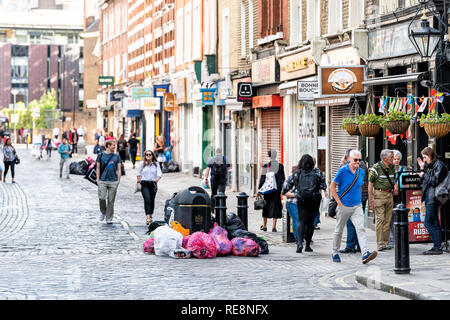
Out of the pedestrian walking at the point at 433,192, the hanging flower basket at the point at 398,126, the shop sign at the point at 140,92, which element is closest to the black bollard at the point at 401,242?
the pedestrian walking at the point at 433,192

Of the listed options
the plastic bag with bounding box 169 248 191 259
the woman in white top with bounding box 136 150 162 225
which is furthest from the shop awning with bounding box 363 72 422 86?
the plastic bag with bounding box 169 248 191 259

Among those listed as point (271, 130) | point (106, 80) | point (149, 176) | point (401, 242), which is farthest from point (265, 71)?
point (106, 80)

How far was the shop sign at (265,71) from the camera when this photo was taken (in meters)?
29.7

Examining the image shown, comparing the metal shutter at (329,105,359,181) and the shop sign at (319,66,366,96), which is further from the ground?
the shop sign at (319,66,366,96)

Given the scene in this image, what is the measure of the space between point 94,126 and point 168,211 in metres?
89.1

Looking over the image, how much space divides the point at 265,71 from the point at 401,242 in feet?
59.5

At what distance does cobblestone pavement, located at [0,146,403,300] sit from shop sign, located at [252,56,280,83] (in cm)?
698

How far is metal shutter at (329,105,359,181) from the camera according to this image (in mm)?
23969

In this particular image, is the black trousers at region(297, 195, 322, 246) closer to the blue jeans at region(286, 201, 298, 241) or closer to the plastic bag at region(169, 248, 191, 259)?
the blue jeans at region(286, 201, 298, 241)

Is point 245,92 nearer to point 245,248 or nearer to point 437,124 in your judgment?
point 437,124

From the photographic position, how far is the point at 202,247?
15.6m

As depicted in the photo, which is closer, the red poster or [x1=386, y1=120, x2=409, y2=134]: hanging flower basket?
the red poster
